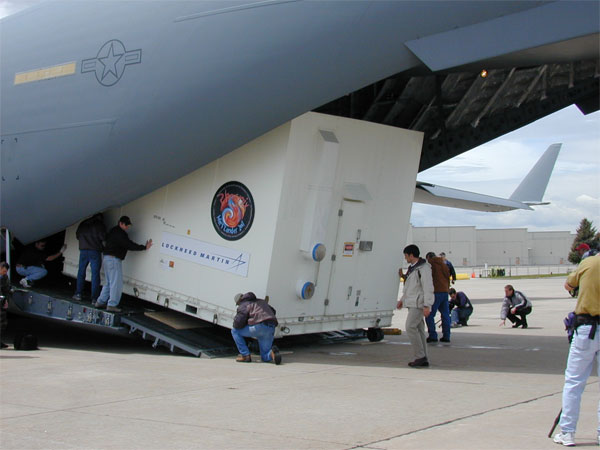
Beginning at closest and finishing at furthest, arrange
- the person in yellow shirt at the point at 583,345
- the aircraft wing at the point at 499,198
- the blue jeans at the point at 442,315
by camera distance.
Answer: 1. the person in yellow shirt at the point at 583,345
2. the blue jeans at the point at 442,315
3. the aircraft wing at the point at 499,198

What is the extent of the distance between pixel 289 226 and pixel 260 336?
5.05 ft

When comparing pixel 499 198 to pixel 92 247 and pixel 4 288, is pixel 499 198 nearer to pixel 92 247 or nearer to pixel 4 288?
pixel 92 247

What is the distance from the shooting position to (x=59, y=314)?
10.7 meters

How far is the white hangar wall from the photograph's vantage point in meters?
84.2

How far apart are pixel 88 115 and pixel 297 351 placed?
4.62 meters

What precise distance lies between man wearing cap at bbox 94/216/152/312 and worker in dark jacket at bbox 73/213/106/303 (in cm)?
32

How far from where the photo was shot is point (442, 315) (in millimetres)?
12281

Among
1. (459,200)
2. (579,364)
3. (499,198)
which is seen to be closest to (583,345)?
(579,364)

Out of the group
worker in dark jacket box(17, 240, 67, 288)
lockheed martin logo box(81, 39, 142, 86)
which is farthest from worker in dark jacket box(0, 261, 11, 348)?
lockheed martin logo box(81, 39, 142, 86)

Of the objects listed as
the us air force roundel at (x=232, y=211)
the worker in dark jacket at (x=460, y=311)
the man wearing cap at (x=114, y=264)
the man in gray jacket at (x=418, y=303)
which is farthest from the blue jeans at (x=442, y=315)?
the man wearing cap at (x=114, y=264)

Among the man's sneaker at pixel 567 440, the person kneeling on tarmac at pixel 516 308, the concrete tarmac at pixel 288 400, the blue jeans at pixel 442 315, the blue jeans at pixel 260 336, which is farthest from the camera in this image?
the person kneeling on tarmac at pixel 516 308

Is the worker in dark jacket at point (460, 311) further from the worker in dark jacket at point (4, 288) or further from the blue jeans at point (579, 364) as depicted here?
the blue jeans at point (579, 364)

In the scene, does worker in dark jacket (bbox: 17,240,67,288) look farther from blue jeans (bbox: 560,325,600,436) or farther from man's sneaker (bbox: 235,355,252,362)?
blue jeans (bbox: 560,325,600,436)

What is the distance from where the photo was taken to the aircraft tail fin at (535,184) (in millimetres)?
30922
